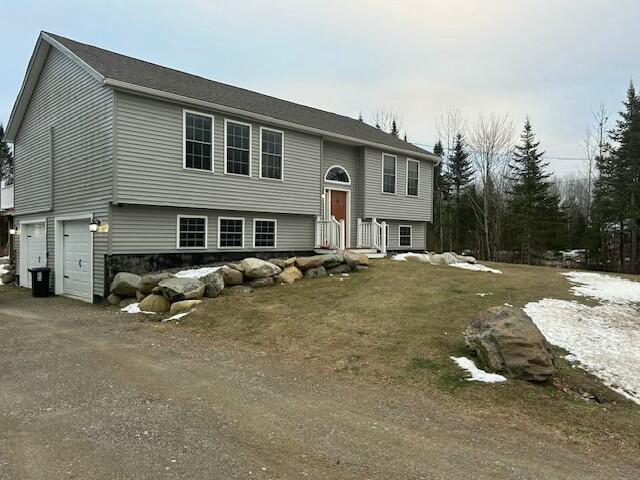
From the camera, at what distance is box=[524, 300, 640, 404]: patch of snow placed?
5641 mm

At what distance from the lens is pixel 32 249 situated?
16266mm

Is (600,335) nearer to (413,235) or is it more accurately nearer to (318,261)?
(318,261)

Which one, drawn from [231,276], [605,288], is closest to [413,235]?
[605,288]

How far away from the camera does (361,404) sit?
15.5ft

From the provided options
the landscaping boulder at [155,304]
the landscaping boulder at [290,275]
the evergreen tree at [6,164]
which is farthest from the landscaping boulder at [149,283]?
the evergreen tree at [6,164]

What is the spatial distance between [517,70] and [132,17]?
57.6 feet

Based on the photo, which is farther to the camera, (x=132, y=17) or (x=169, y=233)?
(x=132, y=17)

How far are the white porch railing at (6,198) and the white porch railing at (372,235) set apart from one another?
14321mm

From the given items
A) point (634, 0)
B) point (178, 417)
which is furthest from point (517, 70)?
point (178, 417)

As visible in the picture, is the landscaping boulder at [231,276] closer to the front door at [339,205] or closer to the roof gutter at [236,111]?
the roof gutter at [236,111]

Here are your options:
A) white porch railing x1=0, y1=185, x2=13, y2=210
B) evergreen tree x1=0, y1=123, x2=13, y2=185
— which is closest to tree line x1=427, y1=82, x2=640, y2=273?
white porch railing x1=0, y1=185, x2=13, y2=210

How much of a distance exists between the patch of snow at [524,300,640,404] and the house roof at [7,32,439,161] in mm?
10037

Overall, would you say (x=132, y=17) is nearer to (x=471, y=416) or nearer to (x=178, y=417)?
(x=178, y=417)

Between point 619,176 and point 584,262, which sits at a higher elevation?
point 619,176
